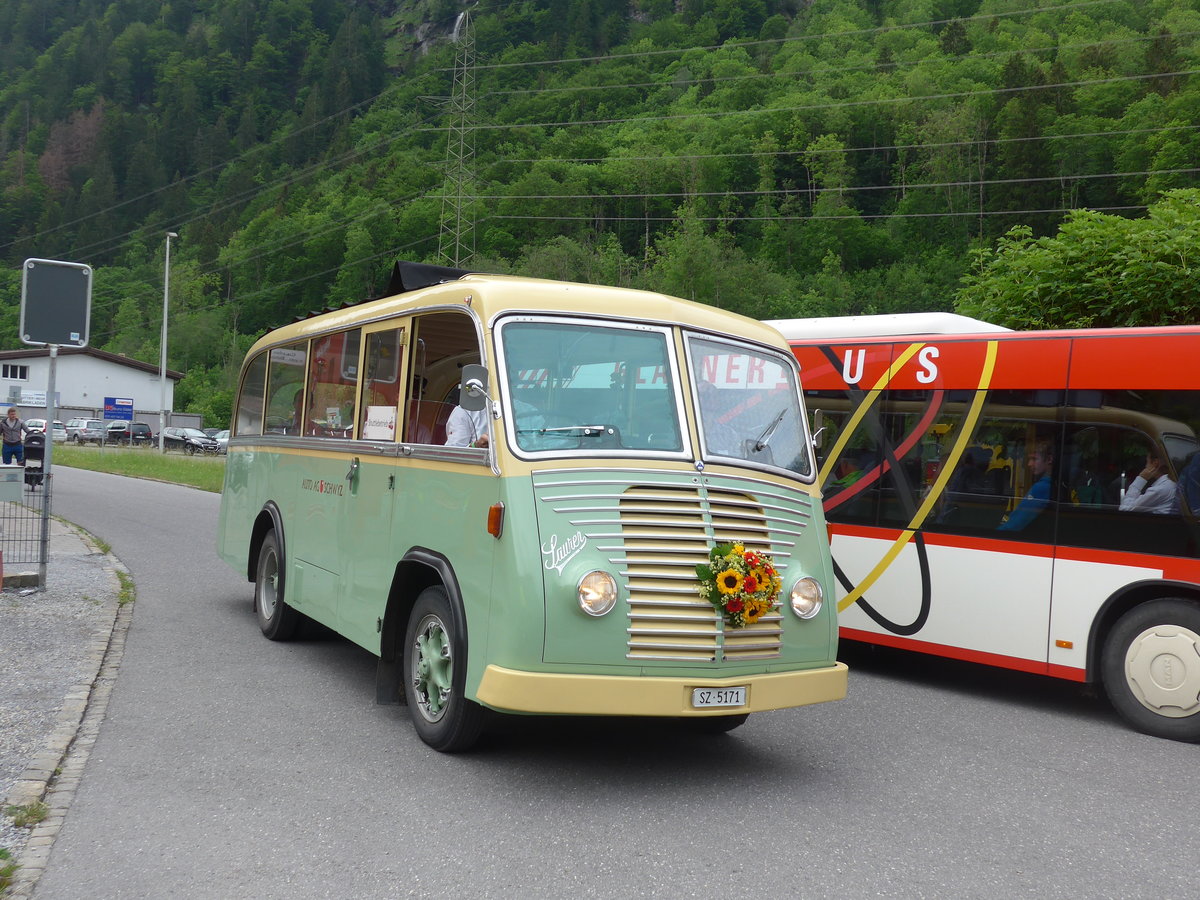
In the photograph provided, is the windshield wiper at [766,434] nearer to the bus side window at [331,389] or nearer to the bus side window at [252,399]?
the bus side window at [331,389]

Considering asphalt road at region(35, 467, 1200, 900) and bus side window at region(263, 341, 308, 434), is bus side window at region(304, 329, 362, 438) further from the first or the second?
asphalt road at region(35, 467, 1200, 900)

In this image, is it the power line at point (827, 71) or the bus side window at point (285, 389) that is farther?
the power line at point (827, 71)

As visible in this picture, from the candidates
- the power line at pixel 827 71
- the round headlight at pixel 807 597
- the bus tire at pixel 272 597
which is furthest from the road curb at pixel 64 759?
the power line at pixel 827 71

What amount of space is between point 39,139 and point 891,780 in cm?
16492

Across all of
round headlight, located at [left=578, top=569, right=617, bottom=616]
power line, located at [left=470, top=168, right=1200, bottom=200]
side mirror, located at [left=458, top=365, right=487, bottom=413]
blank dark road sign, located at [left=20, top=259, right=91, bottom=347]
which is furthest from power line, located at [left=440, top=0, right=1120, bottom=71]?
round headlight, located at [left=578, top=569, right=617, bottom=616]

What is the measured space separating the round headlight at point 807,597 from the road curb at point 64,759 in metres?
3.67

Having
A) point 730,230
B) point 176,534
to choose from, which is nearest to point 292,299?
point 730,230

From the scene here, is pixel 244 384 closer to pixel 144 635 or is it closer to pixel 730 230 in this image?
pixel 144 635

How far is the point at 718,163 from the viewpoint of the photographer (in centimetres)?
8212

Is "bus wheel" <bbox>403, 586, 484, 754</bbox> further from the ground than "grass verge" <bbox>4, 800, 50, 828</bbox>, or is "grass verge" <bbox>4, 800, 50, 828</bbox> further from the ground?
"bus wheel" <bbox>403, 586, 484, 754</bbox>

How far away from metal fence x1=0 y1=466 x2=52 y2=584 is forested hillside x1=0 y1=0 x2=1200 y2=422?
32.6 metres

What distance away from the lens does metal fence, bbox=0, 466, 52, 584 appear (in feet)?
38.3

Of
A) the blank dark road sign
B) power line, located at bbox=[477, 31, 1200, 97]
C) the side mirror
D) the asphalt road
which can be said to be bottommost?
the asphalt road

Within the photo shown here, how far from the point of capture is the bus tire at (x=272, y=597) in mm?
9688
